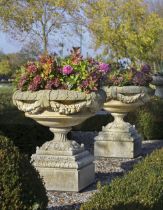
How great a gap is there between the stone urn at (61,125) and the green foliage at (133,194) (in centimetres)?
147

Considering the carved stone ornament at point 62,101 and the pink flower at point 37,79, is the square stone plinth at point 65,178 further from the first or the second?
the pink flower at point 37,79

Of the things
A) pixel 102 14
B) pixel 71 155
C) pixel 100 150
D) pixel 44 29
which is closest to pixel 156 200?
pixel 71 155

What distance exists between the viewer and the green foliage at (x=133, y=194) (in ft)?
12.5

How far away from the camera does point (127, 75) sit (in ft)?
30.2

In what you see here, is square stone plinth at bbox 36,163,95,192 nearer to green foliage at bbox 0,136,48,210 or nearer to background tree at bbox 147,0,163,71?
green foliage at bbox 0,136,48,210

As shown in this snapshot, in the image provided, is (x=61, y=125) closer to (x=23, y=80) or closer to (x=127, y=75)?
(x=23, y=80)

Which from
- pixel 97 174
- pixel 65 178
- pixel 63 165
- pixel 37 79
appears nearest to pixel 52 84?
pixel 37 79

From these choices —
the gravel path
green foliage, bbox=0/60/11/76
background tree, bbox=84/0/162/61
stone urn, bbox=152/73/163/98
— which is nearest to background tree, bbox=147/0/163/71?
background tree, bbox=84/0/162/61

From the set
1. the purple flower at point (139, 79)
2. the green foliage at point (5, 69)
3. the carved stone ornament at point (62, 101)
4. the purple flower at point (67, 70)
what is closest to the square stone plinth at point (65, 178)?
the carved stone ornament at point (62, 101)

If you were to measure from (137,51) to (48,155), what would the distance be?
976 inches

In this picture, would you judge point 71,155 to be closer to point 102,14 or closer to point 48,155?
point 48,155

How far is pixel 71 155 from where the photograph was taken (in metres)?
6.57

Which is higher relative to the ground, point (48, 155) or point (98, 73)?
point (98, 73)

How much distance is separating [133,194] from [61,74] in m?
2.66
